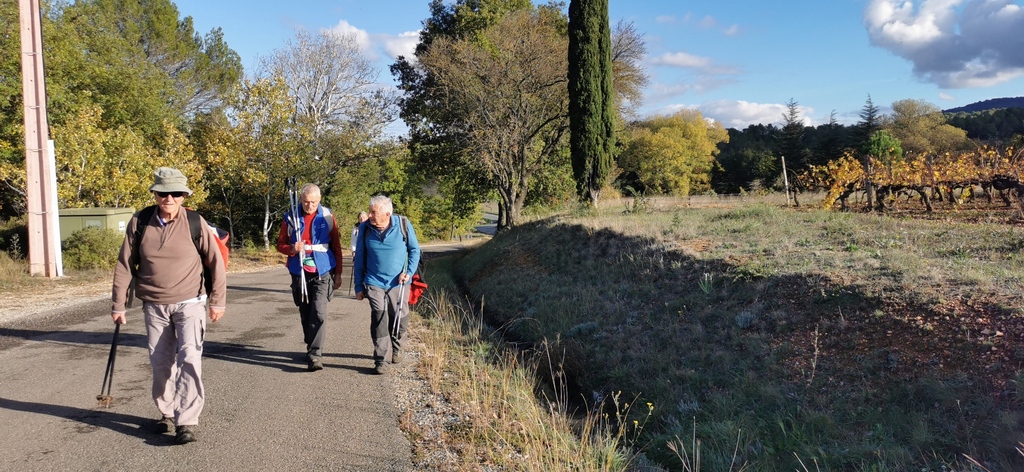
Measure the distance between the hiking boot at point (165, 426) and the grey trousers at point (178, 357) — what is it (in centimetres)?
5

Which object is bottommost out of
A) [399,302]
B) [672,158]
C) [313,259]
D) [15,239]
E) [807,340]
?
[807,340]

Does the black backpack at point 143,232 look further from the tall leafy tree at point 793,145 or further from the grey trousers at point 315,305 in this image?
the tall leafy tree at point 793,145

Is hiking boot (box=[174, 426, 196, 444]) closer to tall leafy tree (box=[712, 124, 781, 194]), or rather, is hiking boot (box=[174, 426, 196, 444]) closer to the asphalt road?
the asphalt road

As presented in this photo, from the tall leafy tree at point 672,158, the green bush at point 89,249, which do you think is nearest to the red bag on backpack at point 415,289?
the green bush at point 89,249

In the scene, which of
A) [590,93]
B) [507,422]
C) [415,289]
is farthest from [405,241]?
[590,93]

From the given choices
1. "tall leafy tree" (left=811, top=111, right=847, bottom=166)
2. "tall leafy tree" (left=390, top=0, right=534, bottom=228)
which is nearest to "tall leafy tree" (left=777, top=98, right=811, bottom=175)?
"tall leafy tree" (left=811, top=111, right=847, bottom=166)

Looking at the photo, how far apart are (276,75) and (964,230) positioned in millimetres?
26446

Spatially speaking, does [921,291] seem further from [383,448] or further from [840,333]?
[383,448]

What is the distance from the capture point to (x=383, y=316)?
251 inches

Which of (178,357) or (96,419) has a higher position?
(178,357)

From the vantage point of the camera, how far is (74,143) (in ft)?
60.4

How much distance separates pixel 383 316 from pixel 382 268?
0.49 meters

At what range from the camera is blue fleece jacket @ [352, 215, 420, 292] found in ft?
20.8

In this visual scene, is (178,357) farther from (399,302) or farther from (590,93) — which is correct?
(590,93)
